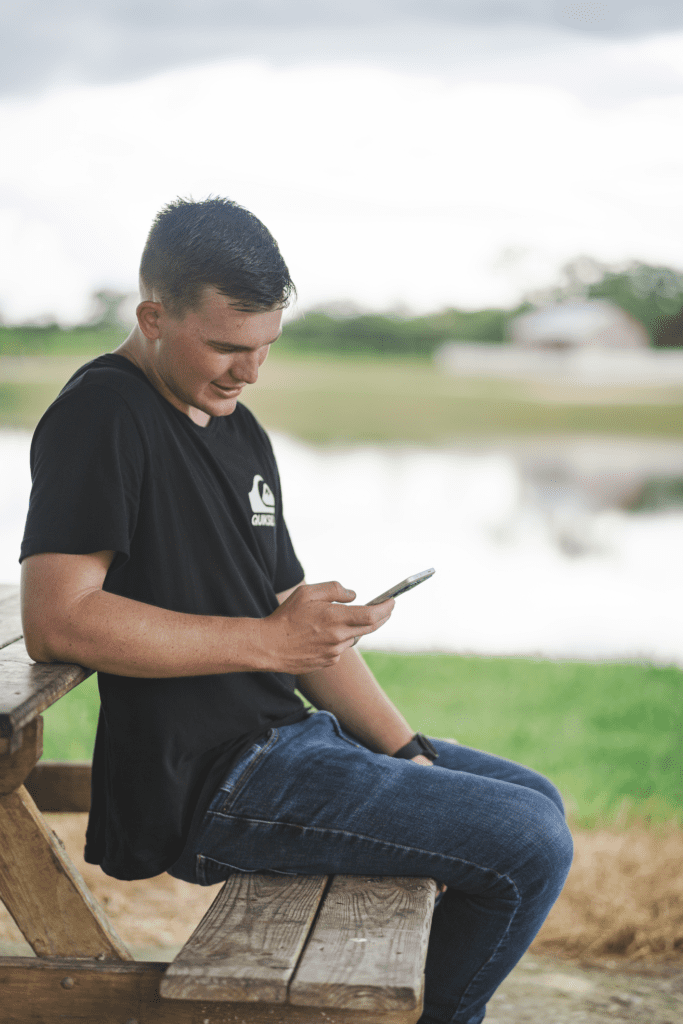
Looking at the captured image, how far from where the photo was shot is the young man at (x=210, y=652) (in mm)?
1509

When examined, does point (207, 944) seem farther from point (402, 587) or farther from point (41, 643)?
point (402, 587)

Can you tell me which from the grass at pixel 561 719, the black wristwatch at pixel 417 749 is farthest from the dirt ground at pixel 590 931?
the black wristwatch at pixel 417 749

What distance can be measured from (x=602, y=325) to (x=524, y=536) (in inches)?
65.1

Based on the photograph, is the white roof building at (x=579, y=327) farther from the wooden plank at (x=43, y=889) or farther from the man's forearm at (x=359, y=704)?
the wooden plank at (x=43, y=889)

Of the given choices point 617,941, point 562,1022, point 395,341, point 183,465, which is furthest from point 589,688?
point 183,465

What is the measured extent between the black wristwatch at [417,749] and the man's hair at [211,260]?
880 millimetres

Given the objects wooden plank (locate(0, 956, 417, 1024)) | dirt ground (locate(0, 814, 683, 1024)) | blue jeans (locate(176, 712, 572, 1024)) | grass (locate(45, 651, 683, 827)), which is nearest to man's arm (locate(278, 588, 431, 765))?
blue jeans (locate(176, 712, 572, 1024))

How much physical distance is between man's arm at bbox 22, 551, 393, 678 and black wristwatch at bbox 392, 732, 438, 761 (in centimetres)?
44

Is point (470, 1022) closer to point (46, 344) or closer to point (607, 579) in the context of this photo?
point (607, 579)

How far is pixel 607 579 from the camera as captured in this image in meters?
5.82

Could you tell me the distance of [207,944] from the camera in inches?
52.4

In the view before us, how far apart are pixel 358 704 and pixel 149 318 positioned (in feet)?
2.80

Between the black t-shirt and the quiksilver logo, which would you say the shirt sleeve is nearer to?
the black t-shirt

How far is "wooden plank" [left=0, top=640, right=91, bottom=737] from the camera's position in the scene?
1.36 m
